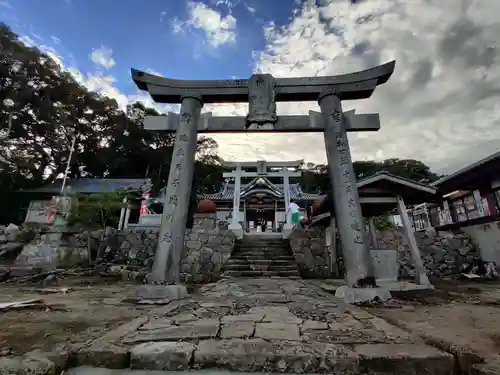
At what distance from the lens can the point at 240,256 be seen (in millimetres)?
9875

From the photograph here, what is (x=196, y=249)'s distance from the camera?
32.8ft

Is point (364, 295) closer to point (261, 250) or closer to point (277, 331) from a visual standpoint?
point (277, 331)

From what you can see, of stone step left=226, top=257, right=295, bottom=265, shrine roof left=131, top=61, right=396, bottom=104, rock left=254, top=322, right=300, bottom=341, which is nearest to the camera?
rock left=254, top=322, right=300, bottom=341

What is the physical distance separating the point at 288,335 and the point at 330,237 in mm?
7807

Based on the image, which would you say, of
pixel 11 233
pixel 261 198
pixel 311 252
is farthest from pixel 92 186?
pixel 311 252

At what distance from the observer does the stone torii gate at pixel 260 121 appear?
516 cm

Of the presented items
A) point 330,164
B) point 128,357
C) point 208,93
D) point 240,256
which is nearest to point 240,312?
point 128,357

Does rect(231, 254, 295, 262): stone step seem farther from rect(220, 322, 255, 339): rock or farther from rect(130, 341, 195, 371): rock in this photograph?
rect(130, 341, 195, 371): rock

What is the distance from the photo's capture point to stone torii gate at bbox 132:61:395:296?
516 cm

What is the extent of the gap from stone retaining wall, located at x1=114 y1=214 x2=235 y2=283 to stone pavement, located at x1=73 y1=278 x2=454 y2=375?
599cm

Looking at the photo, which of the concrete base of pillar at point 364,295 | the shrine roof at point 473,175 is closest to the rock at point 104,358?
the concrete base of pillar at point 364,295

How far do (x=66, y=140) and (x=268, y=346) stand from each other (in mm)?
31065

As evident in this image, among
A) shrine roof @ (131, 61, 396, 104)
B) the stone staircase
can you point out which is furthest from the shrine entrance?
shrine roof @ (131, 61, 396, 104)

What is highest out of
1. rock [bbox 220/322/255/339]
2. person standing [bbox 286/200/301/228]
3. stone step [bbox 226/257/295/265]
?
person standing [bbox 286/200/301/228]
